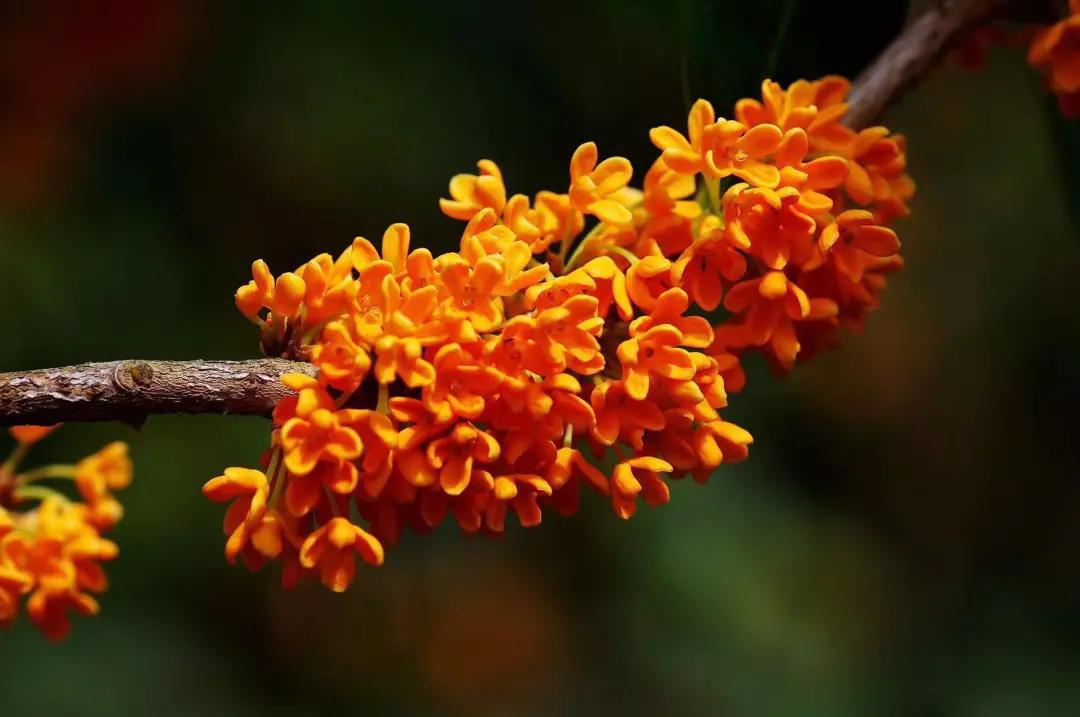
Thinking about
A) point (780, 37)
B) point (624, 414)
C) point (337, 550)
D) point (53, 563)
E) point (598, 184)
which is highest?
point (780, 37)

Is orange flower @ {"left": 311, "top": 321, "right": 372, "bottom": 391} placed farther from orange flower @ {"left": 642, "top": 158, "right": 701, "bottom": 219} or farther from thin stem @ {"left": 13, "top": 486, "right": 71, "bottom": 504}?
thin stem @ {"left": 13, "top": 486, "right": 71, "bottom": 504}

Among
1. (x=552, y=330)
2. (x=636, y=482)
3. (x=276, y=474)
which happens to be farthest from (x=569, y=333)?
(x=276, y=474)

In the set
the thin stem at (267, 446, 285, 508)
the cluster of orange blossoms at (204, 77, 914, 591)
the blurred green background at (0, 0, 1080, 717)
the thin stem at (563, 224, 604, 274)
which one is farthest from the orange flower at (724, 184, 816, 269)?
the blurred green background at (0, 0, 1080, 717)

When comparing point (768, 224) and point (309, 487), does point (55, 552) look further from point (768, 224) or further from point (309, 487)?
point (768, 224)

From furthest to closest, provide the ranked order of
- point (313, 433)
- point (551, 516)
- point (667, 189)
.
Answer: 1. point (551, 516)
2. point (667, 189)
3. point (313, 433)

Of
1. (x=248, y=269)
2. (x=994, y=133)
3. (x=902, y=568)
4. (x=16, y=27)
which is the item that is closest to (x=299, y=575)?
(x=248, y=269)

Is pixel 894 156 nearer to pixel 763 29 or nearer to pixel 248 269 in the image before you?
pixel 763 29
